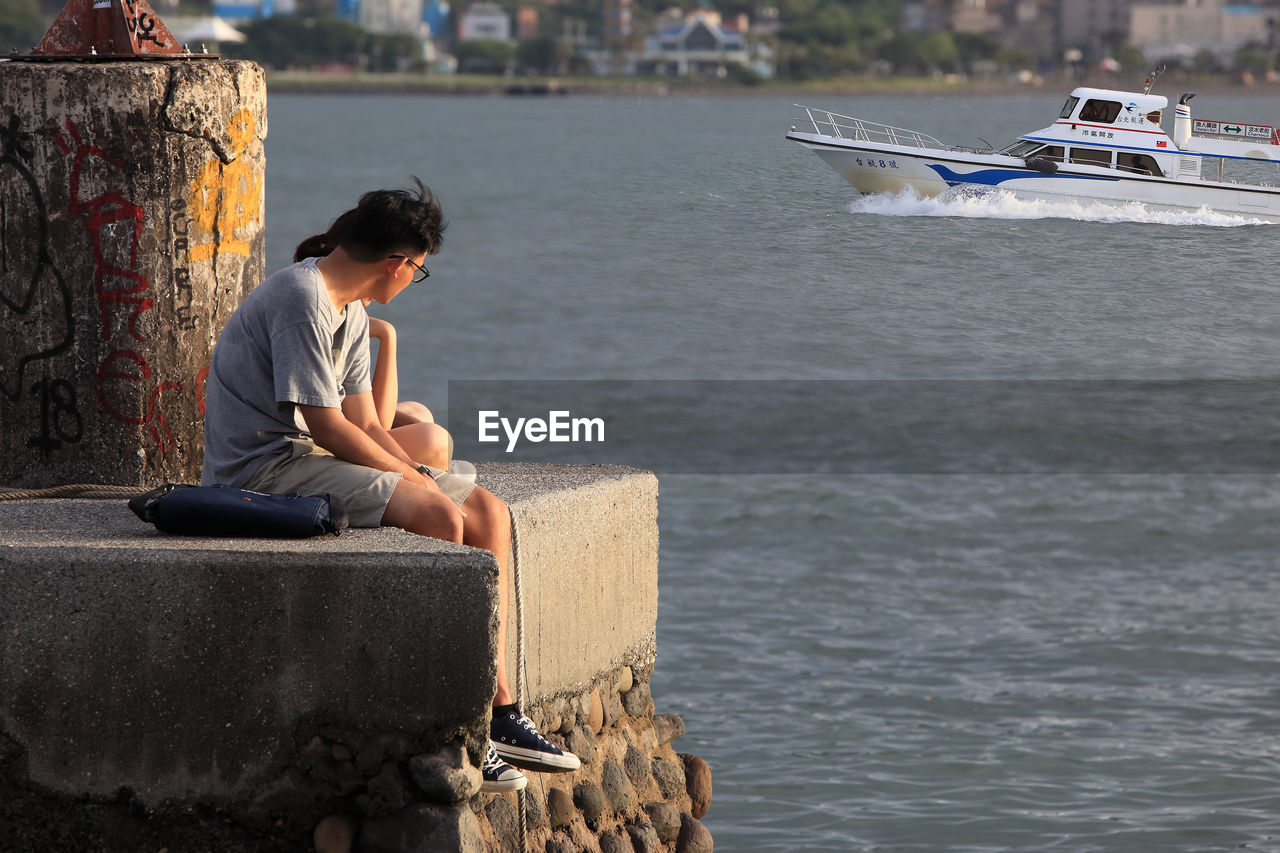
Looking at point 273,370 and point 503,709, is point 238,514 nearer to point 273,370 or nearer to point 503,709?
point 273,370

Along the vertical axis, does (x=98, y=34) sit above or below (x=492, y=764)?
above

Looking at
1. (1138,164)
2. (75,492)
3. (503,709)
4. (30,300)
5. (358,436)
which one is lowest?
(503,709)

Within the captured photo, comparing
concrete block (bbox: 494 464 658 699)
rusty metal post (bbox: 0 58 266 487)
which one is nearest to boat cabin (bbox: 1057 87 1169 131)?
concrete block (bbox: 494 464 658 699)

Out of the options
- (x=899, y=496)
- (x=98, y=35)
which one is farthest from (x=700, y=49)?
(x=899, y=496)

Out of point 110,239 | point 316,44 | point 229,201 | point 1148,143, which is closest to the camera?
point 1148,143

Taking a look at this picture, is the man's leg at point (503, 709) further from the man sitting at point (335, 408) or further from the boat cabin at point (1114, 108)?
the boat cabin at point (1114, 108)

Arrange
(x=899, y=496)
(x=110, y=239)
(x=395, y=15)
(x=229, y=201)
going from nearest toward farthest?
(x=395, y=15) → (x=110, y=239) → (x=229, y=201) → (x=899, y=496)

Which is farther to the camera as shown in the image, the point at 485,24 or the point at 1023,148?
the point at 485,24
